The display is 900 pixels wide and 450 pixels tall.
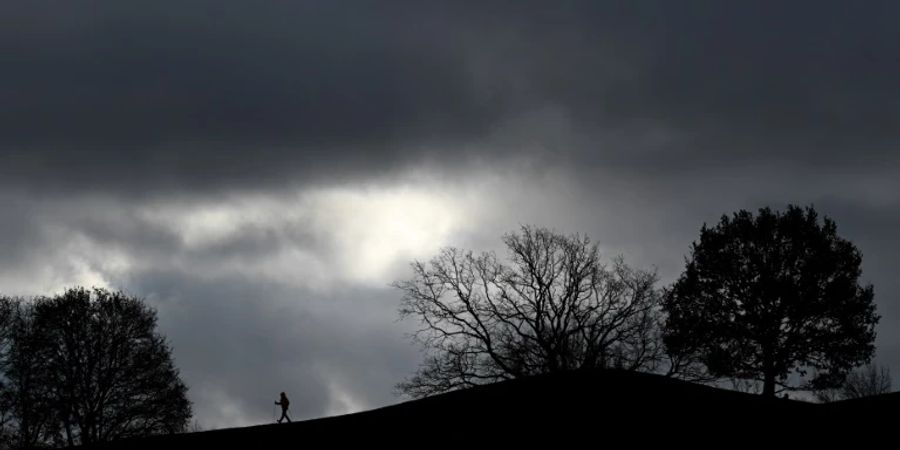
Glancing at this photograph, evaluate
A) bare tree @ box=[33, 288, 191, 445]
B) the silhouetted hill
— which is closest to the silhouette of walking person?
the silhouetted hill

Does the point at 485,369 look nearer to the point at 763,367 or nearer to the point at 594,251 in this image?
the point at 594,251

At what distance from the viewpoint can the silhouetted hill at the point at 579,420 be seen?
23.6 metres

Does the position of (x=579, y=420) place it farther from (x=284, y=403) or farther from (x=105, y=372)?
(x=105, y=372)

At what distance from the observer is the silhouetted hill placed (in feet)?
77.3

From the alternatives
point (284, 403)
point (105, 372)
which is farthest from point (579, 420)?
point (105, 372)

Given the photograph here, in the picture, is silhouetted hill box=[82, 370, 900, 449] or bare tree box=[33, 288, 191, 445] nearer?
silhouetted hill box=[82, 370, 900, 449]

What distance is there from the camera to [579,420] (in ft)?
81.5

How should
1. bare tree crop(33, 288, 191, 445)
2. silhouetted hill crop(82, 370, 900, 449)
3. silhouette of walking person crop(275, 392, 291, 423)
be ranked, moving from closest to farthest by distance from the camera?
silhouetted hill crop(82, 370, 900, 449), silhouette of walking person crop(275, 392, 291, 423), bare tree crop(33, 288, 191, 445)

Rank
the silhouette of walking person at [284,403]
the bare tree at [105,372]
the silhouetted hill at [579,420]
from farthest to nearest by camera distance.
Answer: the bare tree at [105,372] → the silhouette of walking person at [284,403] → the silhouetted hill at [579,420]

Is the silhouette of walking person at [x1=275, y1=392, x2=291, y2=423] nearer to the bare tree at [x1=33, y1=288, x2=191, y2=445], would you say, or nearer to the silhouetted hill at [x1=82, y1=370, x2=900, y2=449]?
the silhouetted hill at [x1=82, y1=370, x2=900, y2=449]

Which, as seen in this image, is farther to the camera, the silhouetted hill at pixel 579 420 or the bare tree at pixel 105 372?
the bare tree at pixel 105 372

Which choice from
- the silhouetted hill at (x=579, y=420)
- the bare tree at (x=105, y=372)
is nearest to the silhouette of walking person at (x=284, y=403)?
the silhouetted hill at (x=579, y=420)

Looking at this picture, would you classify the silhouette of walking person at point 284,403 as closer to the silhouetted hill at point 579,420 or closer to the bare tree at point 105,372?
the silhouetted hill at point 579,420

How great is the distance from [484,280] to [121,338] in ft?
68.6
